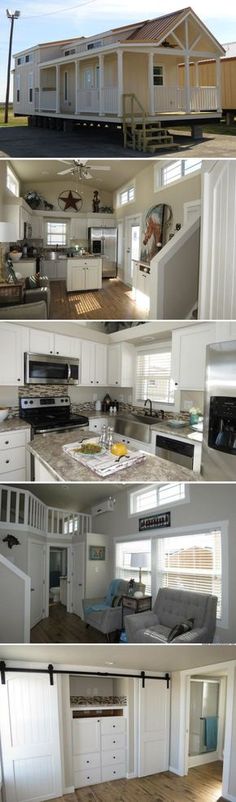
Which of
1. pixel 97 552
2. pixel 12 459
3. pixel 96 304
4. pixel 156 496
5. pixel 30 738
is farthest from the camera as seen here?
pixel 30 738

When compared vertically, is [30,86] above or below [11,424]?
above

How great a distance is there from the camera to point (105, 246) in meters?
1.27

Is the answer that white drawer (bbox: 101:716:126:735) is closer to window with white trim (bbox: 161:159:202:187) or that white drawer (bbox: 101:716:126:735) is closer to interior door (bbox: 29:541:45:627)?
interior door (bbox: 29:541:45:627)

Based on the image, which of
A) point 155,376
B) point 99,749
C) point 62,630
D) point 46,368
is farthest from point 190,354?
point 99,749

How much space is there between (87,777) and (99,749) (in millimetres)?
122

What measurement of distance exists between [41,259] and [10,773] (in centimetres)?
201

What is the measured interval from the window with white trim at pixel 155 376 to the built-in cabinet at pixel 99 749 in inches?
57.9

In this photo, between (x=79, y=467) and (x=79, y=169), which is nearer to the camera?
(x=79, y=169)

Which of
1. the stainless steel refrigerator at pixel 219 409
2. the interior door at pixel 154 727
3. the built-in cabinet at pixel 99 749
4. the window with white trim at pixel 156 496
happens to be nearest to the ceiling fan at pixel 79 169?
the stainless steel refrigerator at pixel 219 409

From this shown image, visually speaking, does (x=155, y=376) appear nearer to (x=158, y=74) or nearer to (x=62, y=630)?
(x=158, y=74)

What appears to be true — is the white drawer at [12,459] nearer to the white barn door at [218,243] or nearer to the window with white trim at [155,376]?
the window with white trim at [155,376]

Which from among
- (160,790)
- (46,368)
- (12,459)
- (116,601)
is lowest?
(160,790)

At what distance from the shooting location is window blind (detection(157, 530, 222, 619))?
5.78ft

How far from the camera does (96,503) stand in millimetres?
1737
